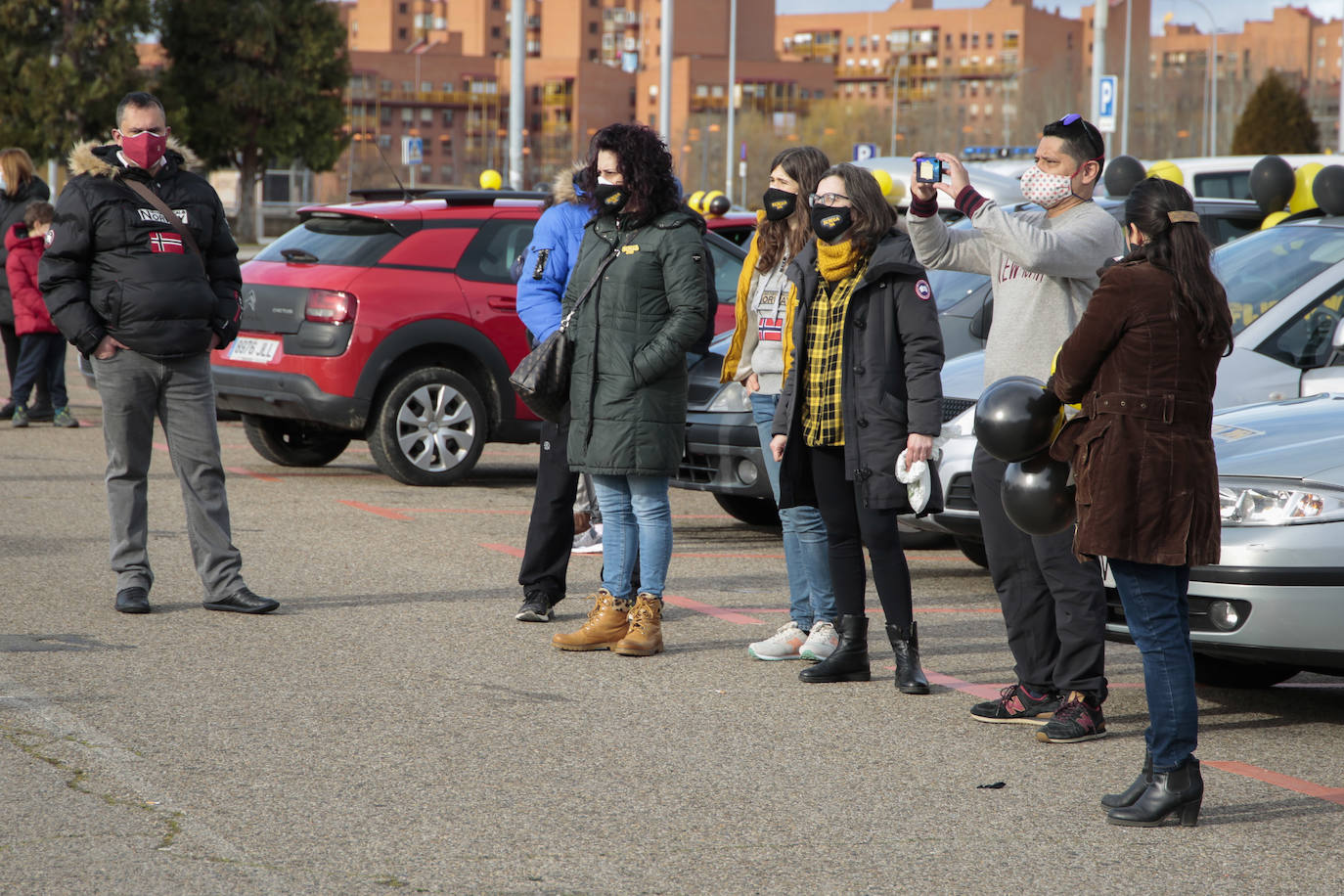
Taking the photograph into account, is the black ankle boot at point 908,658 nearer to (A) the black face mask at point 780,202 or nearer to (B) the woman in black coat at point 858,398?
(B) the woman in black coat at point 858,398

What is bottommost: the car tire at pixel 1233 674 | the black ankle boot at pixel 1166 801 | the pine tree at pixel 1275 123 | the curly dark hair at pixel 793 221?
the car tire at pixel 1233 674

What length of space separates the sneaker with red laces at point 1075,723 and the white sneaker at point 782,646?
129cm

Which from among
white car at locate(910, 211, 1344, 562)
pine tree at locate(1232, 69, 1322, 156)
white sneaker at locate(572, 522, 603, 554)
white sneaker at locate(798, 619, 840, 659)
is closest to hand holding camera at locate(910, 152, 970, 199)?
white sneaker at locate(798, 619, 840, 659)

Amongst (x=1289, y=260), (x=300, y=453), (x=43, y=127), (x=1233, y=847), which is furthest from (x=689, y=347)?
(x=43, y=127)

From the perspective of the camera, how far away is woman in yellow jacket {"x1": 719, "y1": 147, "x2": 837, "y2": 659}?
250 inches

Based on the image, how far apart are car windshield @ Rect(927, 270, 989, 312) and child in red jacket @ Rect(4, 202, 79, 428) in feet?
22.3

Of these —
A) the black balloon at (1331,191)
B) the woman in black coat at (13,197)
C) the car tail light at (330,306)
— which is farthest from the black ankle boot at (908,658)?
the woman in black coat at (13,197)

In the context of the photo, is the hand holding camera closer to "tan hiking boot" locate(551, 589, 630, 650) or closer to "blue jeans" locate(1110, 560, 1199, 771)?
"blue jeans" locate(1110, 560, 1199, 771)

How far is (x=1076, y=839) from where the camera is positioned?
14.2 ft

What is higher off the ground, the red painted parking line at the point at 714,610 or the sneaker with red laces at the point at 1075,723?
the sneaker with red laces at the point at 1075,723

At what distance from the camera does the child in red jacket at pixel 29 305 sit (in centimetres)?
1319

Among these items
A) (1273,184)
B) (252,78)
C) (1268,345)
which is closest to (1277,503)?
(1268,345)

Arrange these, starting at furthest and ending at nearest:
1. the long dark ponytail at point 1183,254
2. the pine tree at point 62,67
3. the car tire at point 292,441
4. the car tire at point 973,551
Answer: the pine tree at point 62,67 < the car tire at point 292,441 < the car tire at point 973,551 < the long dark ponytail at point 1183,254

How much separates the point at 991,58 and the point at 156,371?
556 ft
